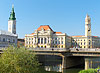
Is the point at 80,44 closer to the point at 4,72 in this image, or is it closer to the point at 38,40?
the point at 38,40

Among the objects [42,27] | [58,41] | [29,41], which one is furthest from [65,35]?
[29,41]

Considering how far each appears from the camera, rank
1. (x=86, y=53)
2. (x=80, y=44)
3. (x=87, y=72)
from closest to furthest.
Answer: (x=87, y=72) < (x=86, y=53) < (x=80, y=44)

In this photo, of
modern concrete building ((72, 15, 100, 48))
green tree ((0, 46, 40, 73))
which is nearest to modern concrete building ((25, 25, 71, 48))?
modern concrete building ((72, 15, 100, 48))

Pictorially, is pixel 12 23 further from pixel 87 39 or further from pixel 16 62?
pixel 16 62

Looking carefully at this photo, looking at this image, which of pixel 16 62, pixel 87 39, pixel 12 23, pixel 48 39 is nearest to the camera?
pixel 16 62

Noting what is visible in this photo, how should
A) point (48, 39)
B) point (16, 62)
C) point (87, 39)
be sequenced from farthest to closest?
point (87, 39) < point (48, 39) < point (16, 62)

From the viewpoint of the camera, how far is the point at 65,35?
456 feet

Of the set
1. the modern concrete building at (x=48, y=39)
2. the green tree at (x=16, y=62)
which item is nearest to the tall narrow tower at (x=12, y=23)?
the modern concrete building at (x=48, y=39)

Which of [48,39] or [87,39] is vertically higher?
[87,39]

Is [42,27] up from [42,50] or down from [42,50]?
up

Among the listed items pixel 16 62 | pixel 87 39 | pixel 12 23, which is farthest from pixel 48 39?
pixel 16 62

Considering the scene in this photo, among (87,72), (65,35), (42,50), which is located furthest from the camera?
(65,35)

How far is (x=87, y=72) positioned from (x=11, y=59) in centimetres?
→ 1636

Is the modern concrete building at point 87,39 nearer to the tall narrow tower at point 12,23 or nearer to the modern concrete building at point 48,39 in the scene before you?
the modern concrete building at point 48,39
